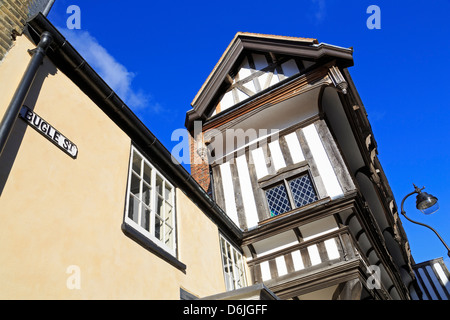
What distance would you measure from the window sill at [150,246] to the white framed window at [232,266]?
199cm

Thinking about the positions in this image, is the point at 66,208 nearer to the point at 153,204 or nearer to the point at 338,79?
the point at 153,204

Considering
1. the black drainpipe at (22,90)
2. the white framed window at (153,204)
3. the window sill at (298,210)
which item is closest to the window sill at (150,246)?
the white framed window at (153,204)

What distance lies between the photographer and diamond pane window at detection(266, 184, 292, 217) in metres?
8.94

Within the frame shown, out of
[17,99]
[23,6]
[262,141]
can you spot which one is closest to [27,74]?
[17,99]

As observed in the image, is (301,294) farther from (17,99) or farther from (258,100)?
(17,99)

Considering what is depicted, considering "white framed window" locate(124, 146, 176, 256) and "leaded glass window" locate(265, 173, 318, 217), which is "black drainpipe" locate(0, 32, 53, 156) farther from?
"leaded glass window" locate(265, 173, 318, 217)

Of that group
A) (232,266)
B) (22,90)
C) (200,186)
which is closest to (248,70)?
(200,186)

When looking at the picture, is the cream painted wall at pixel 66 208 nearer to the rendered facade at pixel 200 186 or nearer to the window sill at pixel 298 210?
the rendered facade at pixel 200 186

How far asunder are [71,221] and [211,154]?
7141mm

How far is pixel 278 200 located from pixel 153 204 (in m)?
4.29

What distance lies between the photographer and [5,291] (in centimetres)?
290

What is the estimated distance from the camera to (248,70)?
11852mm

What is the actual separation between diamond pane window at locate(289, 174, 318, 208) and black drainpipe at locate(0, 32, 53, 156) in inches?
256

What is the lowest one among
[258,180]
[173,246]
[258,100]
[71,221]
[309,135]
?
[71,221]
